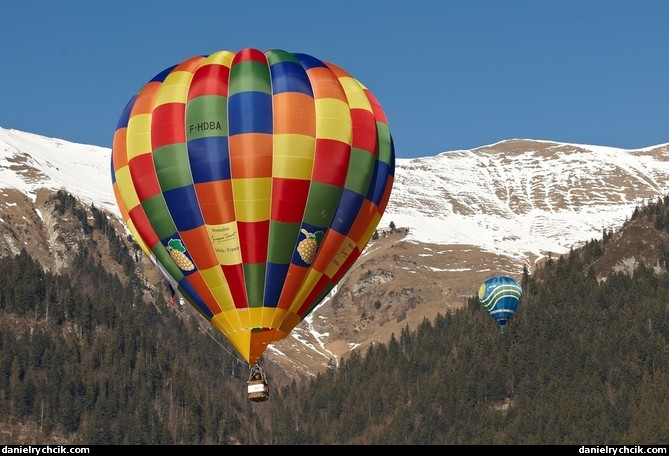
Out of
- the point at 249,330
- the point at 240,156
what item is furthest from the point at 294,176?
the point at 249,330

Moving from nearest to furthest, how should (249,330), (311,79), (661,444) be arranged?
(249,330) → (311,79) → (661,444)

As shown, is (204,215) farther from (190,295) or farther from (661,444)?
(661,444)

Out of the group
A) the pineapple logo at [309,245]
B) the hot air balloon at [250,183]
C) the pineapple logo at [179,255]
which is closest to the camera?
the hot air balloon at [250,183]

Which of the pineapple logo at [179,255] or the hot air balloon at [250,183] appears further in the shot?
the pineapple logo at [179,255]

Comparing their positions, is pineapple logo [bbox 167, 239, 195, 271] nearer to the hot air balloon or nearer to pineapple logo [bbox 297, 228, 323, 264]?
the hot air balloon

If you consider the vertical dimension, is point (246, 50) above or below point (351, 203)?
above

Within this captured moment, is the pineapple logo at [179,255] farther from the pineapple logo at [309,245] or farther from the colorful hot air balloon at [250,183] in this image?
the pineapple logo at [309,245]

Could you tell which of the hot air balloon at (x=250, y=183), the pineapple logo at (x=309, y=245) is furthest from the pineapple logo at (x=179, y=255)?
the pineapple logo at (x=309, y=245)

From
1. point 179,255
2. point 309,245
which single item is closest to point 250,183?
point 309,245
